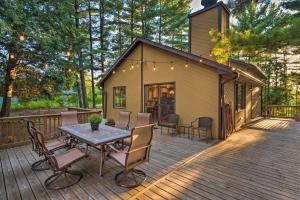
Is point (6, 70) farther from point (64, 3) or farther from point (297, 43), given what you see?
point (297, 43)

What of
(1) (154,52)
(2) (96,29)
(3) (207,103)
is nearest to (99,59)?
(2) (96,29)

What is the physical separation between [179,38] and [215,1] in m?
7.86

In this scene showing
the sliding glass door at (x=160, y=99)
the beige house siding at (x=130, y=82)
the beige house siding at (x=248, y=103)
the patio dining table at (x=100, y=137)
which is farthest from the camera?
the beige house siding at (x=248, y=103)

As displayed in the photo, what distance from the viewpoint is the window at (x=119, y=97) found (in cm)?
924

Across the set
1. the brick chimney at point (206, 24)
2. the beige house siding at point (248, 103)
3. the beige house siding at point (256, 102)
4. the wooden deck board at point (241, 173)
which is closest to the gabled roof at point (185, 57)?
the brick chimney at point (206, 24)

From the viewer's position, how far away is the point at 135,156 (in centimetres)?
284

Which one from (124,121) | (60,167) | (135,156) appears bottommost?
(60,167)

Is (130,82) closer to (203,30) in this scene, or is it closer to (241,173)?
(203,30)

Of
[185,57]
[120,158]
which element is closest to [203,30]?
[185,57]

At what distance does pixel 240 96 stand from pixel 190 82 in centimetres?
316

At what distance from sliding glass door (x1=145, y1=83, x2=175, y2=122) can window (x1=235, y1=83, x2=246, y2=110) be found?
2917 millimetres

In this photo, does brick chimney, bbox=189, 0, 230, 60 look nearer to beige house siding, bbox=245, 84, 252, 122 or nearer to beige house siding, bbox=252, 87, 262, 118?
beige house siding, bbox=245, 84, 252, 122

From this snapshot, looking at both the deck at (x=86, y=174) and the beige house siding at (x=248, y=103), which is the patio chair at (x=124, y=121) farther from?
the beige house siding at (x=248, y=103)

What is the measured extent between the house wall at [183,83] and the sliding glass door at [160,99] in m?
0.23
